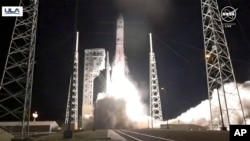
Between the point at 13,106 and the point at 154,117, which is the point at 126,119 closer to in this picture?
the point at 154,117

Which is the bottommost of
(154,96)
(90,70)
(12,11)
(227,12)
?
(154,96)

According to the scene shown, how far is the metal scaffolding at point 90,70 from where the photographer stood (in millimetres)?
90375

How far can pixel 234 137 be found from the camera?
9898 mm

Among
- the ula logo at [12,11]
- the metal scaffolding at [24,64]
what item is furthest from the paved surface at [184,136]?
the ula logo at [12,11]

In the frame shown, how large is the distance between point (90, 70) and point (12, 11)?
5414cm

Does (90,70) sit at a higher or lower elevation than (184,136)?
higher

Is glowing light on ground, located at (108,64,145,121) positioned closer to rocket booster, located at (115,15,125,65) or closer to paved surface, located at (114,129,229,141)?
rocket booster, located at (115,15,125,65)

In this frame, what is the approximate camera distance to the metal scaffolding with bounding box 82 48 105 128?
9038 centimetres

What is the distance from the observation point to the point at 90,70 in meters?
91.1

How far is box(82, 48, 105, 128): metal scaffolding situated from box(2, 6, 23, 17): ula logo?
52351 mm

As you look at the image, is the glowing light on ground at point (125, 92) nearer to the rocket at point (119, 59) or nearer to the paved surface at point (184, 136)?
the rocket at point (119, 59)

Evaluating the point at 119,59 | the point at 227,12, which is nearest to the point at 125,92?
the point at 119,59

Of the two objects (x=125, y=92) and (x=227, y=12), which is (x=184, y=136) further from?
(x=125, y=92)

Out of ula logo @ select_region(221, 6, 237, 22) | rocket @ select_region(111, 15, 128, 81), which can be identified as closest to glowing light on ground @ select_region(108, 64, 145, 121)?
rocket @ select_region(111, 15, 128, 81)
